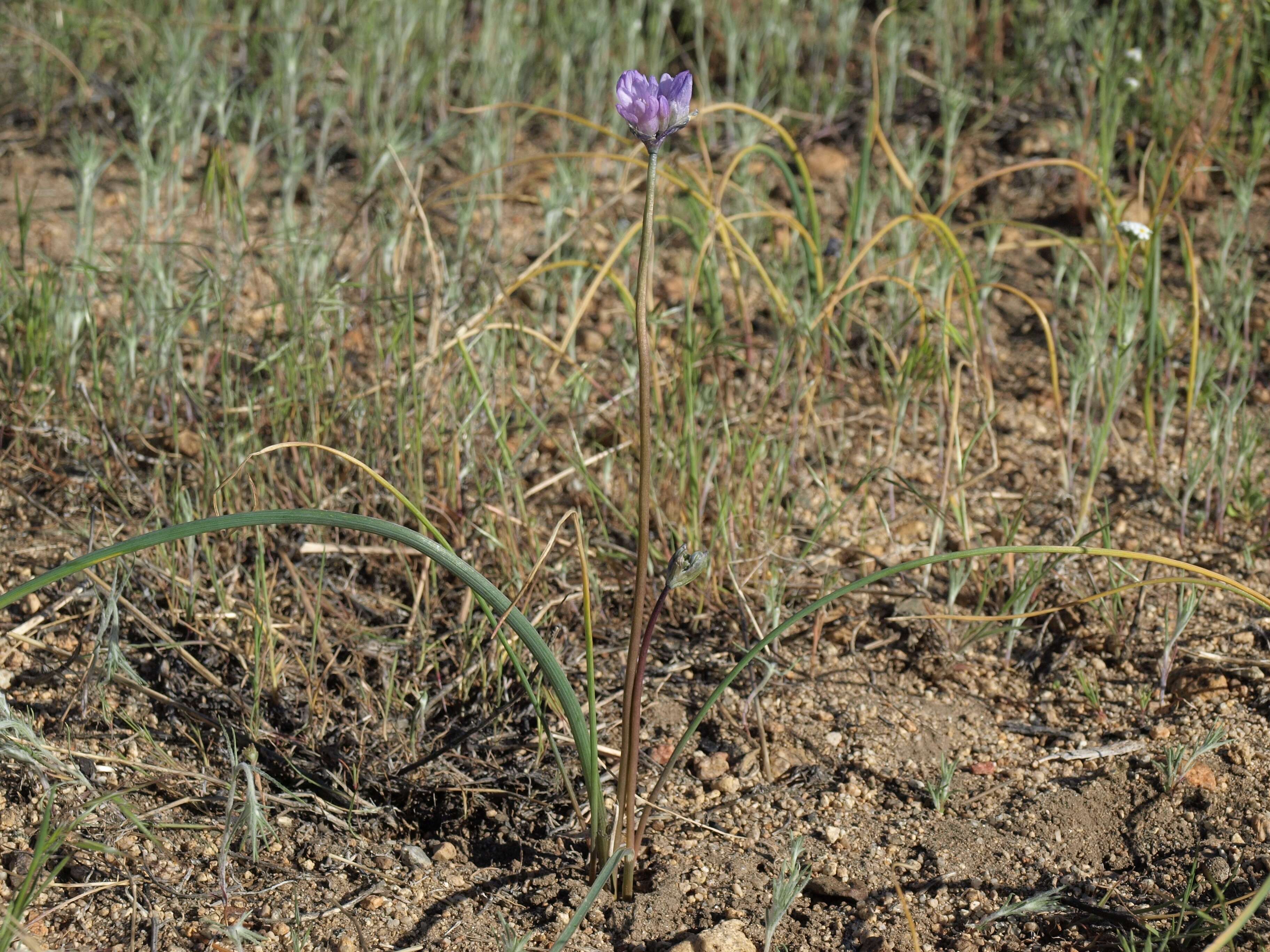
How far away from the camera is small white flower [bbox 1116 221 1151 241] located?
2.24 metres

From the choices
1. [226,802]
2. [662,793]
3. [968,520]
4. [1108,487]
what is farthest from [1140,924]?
[226,802]

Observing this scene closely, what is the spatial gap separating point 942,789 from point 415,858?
2.48 ft

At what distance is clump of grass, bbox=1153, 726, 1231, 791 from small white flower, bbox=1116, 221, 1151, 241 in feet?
3.21

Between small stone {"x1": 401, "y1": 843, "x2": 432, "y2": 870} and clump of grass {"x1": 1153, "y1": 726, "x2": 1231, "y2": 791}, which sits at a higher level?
clump of grass {"x1": 1153, "y1": 726, "x2": 1231, "y2": 791}

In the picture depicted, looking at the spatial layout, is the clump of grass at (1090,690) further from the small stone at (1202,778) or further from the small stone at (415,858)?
the small stone at (415,858)

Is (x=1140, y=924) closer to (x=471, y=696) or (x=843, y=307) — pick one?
(x=471, y=696)

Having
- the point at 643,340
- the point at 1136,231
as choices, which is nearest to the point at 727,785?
the point at 643,340

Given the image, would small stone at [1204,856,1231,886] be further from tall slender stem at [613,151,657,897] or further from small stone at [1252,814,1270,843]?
tall slender stem at [613,151,657,897]

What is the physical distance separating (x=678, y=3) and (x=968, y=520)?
2324 millimetres

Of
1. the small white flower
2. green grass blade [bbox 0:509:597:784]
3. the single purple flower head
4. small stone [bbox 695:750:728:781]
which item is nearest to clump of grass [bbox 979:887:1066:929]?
small stone [bbox 695:750:728:781]

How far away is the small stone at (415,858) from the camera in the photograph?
161 centimetres

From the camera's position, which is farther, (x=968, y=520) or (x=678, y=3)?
(x=678, y=3)

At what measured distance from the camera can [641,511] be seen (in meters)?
1.35

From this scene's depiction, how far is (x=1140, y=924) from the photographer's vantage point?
1478mm
